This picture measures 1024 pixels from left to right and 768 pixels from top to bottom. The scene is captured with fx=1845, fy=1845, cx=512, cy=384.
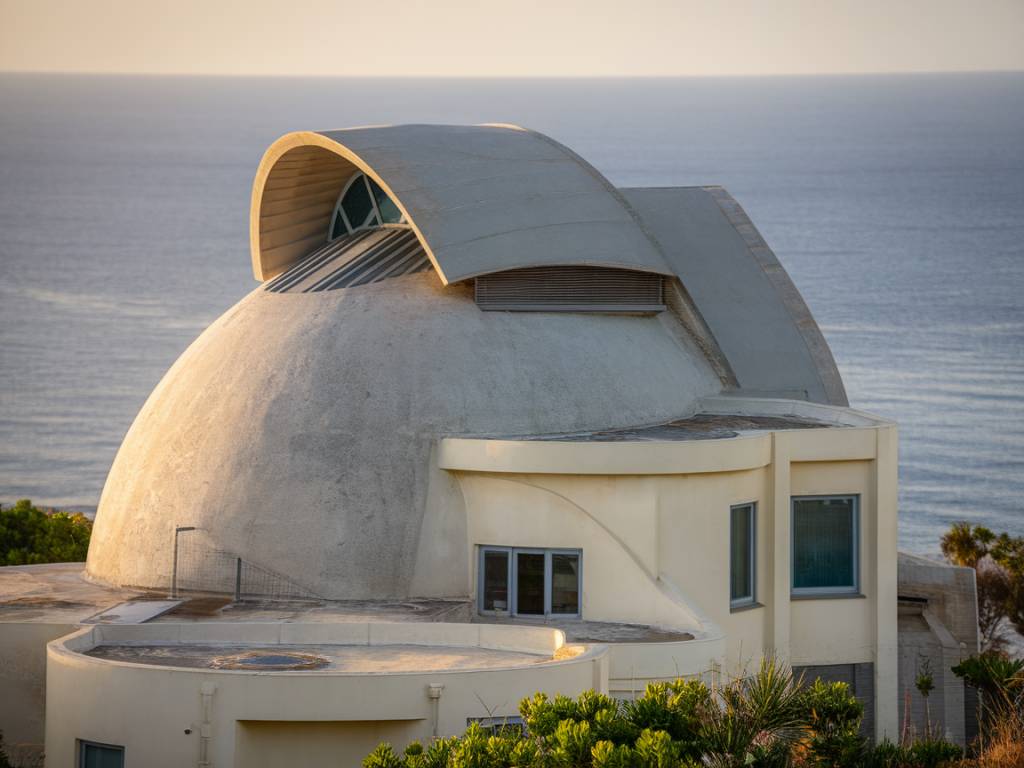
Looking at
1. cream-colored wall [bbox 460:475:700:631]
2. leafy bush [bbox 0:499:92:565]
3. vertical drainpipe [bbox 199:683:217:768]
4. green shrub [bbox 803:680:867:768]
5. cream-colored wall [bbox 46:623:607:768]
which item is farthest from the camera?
leafy bush [bbox 0:499:92:565]

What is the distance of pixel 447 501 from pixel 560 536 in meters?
2.31

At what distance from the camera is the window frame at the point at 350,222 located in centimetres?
3969

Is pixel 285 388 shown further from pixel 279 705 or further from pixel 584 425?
pixel 279 705

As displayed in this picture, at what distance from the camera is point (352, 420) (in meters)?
34.5

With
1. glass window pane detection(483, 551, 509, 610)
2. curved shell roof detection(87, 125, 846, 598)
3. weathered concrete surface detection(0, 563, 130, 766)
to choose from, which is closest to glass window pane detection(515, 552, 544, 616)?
glass window pane detection(483, 551, 509, 610)

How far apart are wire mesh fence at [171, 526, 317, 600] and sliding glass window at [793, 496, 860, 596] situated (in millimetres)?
9470

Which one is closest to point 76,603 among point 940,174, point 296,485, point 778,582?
point 296,485

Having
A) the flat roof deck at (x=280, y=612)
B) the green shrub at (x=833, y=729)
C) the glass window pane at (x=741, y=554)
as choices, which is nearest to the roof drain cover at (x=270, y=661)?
the flat roof deck at (x=280, y=612)

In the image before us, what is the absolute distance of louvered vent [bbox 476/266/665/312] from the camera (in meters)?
36.6

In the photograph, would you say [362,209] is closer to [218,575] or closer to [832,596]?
[218,575]

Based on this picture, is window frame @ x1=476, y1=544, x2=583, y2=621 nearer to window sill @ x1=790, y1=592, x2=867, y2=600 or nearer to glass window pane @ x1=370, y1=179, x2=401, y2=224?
window sill @ x1=790, y1=592, x2=867, y2=600

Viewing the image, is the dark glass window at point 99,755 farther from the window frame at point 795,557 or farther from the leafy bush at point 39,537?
the leafy bush at point 39,537

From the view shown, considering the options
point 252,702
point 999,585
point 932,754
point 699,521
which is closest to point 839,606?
point 699,521

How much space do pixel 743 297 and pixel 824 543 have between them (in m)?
7.35
